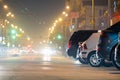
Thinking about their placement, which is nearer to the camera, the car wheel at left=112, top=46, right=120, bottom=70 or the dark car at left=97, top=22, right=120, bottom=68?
the car wheel at left=112, top=46, right=120, bottom=70

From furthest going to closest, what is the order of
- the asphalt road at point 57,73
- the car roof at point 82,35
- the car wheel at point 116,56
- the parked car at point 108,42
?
the car roof at point 82,35, the parked car at point 108,42, the car wheel at point 116,56, the asphalt road at point 57,73

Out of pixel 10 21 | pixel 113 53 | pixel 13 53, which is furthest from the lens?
pixel 10 21

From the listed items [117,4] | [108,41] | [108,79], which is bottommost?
[108,79]

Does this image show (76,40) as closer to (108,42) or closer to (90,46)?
(90,46)

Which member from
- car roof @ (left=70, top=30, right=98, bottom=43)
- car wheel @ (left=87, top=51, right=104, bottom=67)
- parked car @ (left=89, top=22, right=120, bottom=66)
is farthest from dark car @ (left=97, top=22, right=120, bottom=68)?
car roof @ (left=70, top=30, right=98, bottom=43)

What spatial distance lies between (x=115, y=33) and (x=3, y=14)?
86745 mm

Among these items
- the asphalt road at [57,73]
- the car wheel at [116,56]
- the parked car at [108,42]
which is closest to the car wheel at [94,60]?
the asphalt road at [57,73]

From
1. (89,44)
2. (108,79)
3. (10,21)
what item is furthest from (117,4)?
(10,21)

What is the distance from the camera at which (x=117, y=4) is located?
51.5 meters

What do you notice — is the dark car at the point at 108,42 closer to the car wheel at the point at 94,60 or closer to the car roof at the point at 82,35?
the car wheel at the point at 94,60

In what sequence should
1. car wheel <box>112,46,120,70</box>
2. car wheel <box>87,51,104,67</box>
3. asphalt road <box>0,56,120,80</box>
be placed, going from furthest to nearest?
car wheel <box>87,51,104,67</box>, car wheel <box>112,46,120,70</box>, asphalt road <box>0,56,120,80</box>

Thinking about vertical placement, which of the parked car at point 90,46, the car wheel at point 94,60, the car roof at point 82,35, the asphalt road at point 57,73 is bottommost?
the asphalt road at point 57,73

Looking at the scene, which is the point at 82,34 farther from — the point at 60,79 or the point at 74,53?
the point at 60,79

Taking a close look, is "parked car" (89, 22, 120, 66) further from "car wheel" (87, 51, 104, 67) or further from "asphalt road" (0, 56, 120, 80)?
"car wheel" (87, 51, 104, 67)
